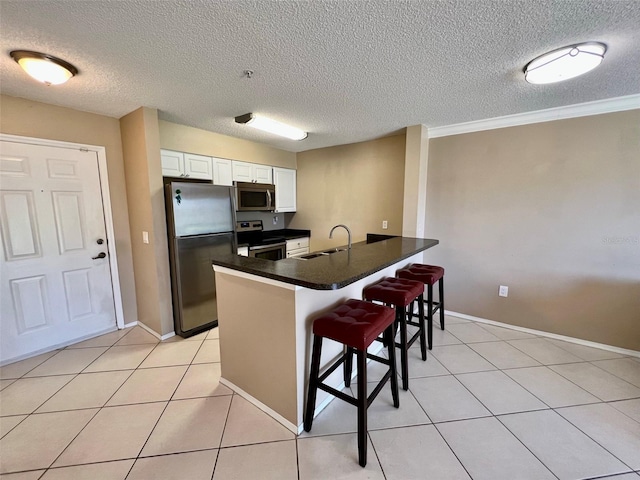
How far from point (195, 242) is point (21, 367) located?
5.62ft

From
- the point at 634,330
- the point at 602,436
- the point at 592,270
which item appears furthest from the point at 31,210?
the point at 634,330

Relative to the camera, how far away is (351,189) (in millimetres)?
3881

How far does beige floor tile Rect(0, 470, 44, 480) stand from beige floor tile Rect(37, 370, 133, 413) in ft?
1.48

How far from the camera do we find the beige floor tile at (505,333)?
105 inches

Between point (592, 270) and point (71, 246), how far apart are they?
501 cm

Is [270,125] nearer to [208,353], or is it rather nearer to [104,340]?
[208,353]

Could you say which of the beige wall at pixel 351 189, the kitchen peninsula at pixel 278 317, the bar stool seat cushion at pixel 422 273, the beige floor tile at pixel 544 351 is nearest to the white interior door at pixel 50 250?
the kitchen peninsula at pixel 278 317

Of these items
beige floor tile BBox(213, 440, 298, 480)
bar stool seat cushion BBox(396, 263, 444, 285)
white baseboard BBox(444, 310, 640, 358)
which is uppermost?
bar stool seat cushion BBox(396, 263, 444, 285)

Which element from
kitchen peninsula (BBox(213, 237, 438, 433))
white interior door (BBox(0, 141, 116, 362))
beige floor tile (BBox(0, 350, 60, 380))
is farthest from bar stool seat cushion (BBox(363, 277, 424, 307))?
beige floor tile (BBox(0, 350, 60, 380))

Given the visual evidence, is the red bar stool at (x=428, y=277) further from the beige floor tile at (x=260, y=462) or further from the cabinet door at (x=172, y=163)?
the cabinet door at (x=172, y=163)

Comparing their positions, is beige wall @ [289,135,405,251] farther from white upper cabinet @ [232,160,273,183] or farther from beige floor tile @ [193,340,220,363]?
beige floor tile @ [193,340,220,363]

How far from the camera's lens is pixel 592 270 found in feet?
7.98

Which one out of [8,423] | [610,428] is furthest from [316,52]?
[8,423]

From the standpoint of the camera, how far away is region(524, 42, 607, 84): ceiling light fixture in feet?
4.86
